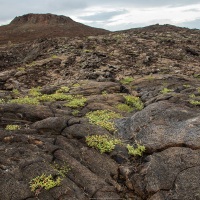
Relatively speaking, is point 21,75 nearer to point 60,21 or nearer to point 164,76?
point 164,76

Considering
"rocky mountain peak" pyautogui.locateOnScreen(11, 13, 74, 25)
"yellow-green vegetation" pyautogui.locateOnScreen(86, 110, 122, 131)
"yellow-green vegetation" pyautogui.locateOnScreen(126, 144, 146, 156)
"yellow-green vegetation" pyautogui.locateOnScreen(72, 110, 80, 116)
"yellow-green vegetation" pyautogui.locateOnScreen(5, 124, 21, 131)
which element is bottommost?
"yellow-green vegetation" pyautogui.locateOnScreen(126, 144, 146, 156)

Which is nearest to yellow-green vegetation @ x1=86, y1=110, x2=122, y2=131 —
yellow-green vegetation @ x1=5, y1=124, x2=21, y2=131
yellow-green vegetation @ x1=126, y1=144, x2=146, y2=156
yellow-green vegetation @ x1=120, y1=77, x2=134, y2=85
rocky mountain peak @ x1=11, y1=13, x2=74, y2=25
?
yellow-green vegetation @ x1=126, y1=144, x2=146, y2=156

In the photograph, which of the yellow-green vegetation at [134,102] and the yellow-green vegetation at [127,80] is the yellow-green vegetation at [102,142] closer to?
the yellow-green vegetation at [134,102]

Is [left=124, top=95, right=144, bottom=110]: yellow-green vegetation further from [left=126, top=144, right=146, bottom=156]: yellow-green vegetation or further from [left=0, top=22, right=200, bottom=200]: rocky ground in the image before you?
[left=126, top=144, right=146, bottom=156]: yellow-green vegetation

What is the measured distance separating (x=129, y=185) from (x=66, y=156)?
2.27 meters

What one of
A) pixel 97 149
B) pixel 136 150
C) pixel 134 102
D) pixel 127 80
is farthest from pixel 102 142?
pixel 127 80

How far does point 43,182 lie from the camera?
28.0 ft

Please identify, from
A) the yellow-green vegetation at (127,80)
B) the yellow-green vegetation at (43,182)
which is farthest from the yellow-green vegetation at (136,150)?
the yellow-green vegetation at (127,80)

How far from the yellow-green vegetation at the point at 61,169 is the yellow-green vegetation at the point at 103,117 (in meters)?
3.18

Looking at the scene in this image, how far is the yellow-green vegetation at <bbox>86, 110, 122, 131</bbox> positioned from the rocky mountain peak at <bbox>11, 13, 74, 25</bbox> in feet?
334

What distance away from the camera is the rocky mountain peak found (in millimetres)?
111769

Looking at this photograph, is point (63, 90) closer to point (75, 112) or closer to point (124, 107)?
point (124, 107)

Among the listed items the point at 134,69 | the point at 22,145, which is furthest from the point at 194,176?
the point at 134,69

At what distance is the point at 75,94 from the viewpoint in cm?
1809
